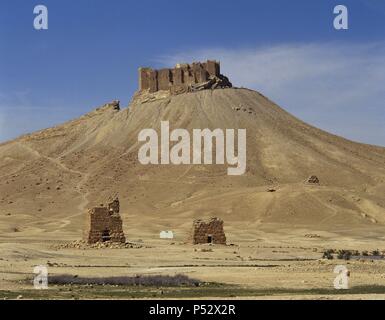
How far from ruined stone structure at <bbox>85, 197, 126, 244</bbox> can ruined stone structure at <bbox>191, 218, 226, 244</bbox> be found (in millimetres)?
5093

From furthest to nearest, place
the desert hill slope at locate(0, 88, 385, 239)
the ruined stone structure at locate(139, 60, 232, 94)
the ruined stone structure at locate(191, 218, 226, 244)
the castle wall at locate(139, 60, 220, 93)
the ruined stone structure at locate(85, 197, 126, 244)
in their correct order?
the castle wall at locate(139, 60, 220, 93), the ruined stone structure at locate(139, 60, 232, 94), the desert hill slope at locate(0, 88, 385, 239), the ruined stone structure at locate(191, 218, 226, 244), the ruined stone structure at locate(85, 197, 126, 244)

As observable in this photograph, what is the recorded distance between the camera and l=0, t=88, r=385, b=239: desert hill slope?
73.6 m

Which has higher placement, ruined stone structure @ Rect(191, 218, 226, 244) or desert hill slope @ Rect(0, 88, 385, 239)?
desert hill slope @ Rect(0, 88, 385, 239)

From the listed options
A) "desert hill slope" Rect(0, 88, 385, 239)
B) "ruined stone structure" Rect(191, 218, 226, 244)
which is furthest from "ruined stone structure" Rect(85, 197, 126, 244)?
"desert hill slope" Rect(0, 88, 385, 239)

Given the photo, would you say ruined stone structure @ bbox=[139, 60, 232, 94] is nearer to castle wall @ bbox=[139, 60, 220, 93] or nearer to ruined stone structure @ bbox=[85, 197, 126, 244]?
castle wall @ bbox=[139, 60, 220, 93]

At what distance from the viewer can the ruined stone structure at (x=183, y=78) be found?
12575 cm

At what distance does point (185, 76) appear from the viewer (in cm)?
12694

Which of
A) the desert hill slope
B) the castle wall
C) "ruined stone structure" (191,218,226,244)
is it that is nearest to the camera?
"ruined stone structure" (191,218,226,244)

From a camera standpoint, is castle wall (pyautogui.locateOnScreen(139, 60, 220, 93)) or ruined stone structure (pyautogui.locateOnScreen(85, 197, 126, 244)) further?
castle wall (pyautogui.locateOnScreen(139, 60, 220, 93))

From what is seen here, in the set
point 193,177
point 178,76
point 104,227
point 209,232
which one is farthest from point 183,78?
point 104,227

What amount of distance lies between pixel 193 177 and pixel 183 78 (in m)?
31.6

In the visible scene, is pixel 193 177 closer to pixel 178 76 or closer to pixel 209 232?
pixel 178 76

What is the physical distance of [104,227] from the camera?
4309 cm
